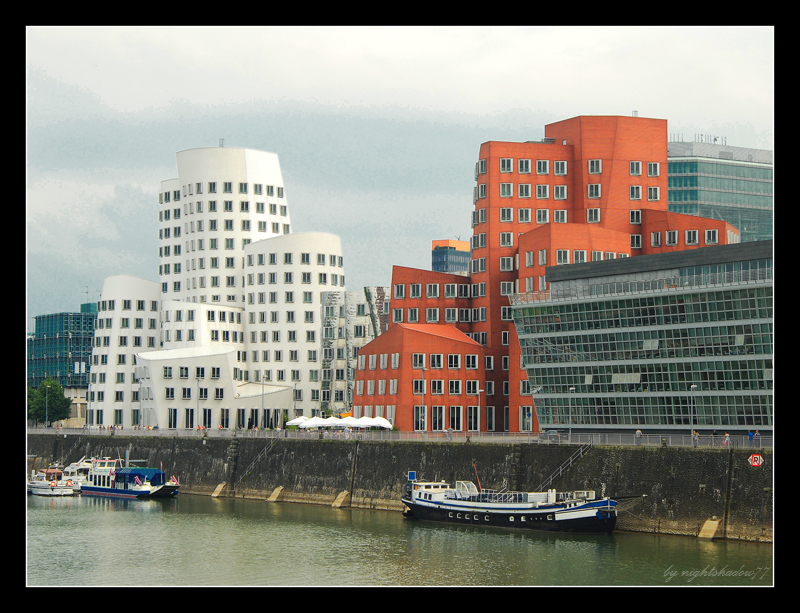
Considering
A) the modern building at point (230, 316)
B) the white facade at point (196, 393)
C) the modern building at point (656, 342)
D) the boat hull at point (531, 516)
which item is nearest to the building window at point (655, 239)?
the modern building at point (656, 342)

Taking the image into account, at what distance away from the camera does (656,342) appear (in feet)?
339

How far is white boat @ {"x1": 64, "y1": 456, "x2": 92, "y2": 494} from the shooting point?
456 feet

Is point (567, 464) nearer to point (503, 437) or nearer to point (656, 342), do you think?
point (503, 437)

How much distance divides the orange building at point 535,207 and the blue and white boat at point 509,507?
41.5m

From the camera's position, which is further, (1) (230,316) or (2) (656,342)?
(1) (230,316)

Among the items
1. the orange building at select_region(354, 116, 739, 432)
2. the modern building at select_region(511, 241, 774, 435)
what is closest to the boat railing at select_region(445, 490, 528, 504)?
the modern building at select_region(511, 241, 774, 435)

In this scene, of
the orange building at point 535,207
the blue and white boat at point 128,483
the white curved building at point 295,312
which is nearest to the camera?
the blue and white boat at point 128,483

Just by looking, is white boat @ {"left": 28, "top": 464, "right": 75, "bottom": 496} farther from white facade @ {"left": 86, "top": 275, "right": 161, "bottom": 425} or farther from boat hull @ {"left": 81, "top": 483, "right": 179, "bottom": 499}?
white facade @ {"left": 86, "top": 275, "right": 161, "bottom": 425}

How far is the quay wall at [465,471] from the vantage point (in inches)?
3177

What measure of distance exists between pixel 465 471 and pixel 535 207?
5309 centimetres

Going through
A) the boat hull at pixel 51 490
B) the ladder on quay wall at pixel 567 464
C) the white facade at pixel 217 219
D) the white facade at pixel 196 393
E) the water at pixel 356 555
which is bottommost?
the boat hull at pixel 51 490

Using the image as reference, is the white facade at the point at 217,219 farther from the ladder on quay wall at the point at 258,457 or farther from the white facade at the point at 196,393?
the ladder on quay wall at the point at 258,457

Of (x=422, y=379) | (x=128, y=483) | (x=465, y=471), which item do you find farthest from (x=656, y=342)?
(x=128, y=483)
